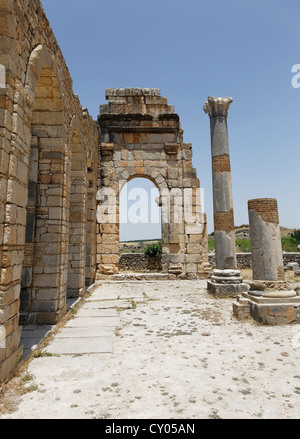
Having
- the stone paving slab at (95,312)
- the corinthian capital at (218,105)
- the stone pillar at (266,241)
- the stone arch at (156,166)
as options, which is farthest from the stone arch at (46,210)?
the stone arch at (156,166)

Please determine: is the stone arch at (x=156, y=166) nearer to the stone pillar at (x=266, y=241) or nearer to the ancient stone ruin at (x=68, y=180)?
the ancient stone ruin at (x=68, y=180)

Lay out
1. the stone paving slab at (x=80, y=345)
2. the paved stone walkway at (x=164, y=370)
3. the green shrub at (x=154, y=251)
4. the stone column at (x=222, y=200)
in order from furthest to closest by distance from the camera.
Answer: the green shrub at (x=154, y=251) → the stone column at (x=222, y=200) → the stone paving slab at (x=80, y=345) → the paved stone walkway at (x=164, y=370)

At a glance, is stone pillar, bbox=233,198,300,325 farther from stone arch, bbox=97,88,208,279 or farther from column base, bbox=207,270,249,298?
stone arch, bbox=97,88,208,279

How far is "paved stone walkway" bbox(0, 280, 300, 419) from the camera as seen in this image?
242cm

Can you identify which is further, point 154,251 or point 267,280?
point 154,251

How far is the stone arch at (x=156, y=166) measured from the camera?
11.4 metres

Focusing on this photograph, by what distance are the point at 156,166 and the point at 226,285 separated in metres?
6.19

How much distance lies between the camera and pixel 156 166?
1192cm

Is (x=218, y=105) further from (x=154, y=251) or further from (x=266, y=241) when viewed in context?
(x=154, y=251)

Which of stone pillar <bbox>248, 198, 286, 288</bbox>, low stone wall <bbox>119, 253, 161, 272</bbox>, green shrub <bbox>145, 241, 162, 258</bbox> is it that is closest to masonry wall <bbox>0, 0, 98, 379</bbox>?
stone pillar <bbox>248, 198, 286, 288</bbox>

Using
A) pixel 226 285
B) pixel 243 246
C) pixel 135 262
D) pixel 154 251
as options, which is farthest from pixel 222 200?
pixel 243 246

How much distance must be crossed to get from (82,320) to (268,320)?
11.6 ft

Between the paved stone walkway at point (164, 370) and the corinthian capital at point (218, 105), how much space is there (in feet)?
21.0
